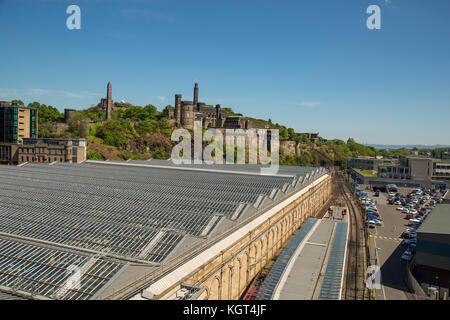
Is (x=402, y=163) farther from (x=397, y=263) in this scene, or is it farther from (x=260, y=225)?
(x=260, y=225)

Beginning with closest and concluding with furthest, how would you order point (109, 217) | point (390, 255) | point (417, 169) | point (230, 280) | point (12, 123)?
point (230, 280) → point (109, 217) → point (390, 255) → point (12, 123) → point (417, 169)

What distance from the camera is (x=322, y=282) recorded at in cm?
2031

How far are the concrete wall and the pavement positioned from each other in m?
9.21

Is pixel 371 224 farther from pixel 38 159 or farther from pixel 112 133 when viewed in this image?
pixel 112 133

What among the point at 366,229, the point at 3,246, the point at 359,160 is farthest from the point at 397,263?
the point at 359,160

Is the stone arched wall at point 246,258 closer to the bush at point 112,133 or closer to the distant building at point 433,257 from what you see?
the distant building at point 433,257

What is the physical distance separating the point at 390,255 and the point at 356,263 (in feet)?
17.8

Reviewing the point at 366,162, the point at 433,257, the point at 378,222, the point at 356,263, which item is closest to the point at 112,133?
the point at 378,222

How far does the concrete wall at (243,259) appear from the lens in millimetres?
17422

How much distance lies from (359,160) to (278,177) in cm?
9290

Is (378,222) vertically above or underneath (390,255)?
above

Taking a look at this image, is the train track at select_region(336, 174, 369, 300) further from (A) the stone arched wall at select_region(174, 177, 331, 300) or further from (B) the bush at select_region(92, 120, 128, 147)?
(B) the bush at select_region(92, 120, 128, 147)

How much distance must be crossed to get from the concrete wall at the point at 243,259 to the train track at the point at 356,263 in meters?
6.96

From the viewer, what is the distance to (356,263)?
2970 cm
